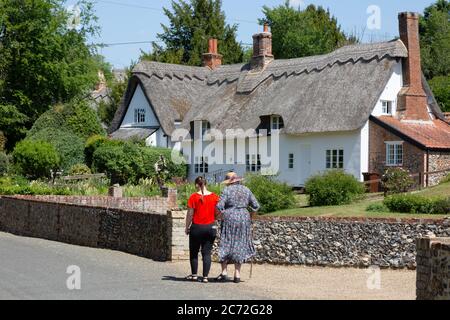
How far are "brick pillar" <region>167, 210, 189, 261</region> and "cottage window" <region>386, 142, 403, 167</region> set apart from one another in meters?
23.2

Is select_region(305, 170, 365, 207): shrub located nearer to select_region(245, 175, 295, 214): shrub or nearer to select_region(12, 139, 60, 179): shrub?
select_region(245, 175, 295, 214): shrub

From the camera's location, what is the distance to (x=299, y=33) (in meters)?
68.7

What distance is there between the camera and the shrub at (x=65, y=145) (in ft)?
164

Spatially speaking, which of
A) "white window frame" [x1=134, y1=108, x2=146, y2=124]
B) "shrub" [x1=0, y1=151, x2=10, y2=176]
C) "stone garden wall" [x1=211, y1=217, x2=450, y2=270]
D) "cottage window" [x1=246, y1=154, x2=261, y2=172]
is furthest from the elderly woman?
"white window frame" [x1=134, y1=108, x2=146, y2=124]

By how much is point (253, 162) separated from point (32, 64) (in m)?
18.6

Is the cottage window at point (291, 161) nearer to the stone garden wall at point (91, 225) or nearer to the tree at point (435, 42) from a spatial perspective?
the stone garden wall at point (91, 225)

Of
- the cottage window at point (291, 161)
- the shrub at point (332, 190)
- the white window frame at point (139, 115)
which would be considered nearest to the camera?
the shrub at point (332, 190)

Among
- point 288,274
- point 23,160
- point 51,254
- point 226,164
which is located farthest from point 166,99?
point 288,274

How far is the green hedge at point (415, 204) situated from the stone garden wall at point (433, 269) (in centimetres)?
1614

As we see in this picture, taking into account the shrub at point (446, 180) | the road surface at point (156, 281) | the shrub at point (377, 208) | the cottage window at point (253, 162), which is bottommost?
the road surface at point (156, 281)

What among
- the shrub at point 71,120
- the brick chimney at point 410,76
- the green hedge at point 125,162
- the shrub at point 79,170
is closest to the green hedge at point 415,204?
the brick chimney at point 410,76

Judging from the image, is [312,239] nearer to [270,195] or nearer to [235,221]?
[235,221]

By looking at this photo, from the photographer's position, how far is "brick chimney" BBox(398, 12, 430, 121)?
140 feet

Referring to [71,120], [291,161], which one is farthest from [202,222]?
[71,120]
